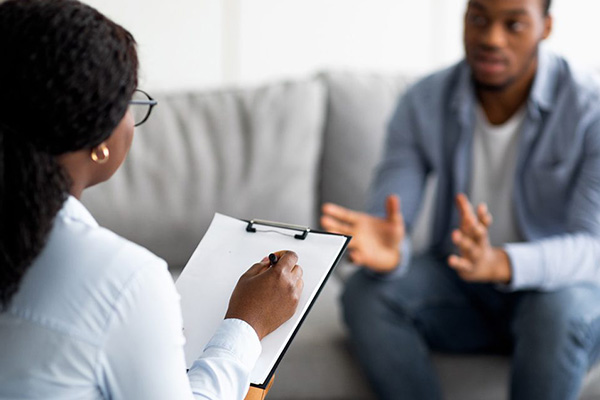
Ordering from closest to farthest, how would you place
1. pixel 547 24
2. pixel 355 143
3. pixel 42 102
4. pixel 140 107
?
1. pixel 42 102
2. pixel 140 107
3. pixel 547 24
4. pixel 355 143

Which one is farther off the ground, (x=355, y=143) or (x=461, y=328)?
(x=355, y=143)

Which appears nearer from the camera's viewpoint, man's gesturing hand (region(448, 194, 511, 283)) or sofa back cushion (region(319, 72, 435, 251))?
man's gesturing hand (region(448, 194, 511, 283))

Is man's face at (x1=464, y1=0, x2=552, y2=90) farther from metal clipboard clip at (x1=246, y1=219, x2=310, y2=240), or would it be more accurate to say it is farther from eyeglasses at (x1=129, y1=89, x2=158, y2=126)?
eyeglasses at (x1=129, y1=89, x2=158, y2=126)

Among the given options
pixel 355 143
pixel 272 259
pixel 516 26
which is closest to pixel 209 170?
pixel 355 143

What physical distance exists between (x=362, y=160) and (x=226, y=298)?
1.11 metres

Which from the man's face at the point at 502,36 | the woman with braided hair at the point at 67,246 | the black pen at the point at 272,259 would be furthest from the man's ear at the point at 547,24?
the woman with braided hair at the point at 67,246

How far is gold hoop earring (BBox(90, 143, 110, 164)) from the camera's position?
2.45ft

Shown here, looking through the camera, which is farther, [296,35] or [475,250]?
[296,35]

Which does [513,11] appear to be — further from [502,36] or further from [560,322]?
[560,322]

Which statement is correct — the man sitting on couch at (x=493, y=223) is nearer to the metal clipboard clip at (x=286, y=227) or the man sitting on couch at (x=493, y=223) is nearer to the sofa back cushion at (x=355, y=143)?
the sofa back cushion at (x=355, y=143)

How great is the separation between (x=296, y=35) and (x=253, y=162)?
2.33 ft

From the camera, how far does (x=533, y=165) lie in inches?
65.6

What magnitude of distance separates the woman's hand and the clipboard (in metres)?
0.01

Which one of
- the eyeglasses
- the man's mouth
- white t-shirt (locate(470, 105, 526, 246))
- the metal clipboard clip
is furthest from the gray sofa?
the eyeglasses
